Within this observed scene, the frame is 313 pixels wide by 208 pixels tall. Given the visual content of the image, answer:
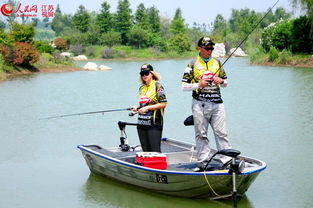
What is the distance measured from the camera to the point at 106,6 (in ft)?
247

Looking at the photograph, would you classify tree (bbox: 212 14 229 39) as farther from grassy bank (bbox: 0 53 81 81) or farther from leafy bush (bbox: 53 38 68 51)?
grassy bank (bbox: 0 53 81 81)

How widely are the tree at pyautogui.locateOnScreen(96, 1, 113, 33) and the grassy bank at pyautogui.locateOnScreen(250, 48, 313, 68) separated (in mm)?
38948

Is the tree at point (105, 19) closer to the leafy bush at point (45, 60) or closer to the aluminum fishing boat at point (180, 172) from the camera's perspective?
the leafy bush at point (45, 60)

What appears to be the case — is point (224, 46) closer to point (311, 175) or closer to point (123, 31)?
point (123, 31)

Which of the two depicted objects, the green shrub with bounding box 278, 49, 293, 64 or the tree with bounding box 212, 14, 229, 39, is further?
the tree with bounding box 212, 14, 229, 39

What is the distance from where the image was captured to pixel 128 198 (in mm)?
7945

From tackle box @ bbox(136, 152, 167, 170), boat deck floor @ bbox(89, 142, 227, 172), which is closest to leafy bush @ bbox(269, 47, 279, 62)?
boat deck floor @ bbox(89, 142, 227, 172)

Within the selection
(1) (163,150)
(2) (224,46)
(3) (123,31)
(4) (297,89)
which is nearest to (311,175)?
(1) (163,150)

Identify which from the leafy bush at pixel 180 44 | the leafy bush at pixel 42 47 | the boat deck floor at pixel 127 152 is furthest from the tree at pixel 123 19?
the boat deck floor at pixel 127 152

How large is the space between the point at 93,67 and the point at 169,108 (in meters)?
22.5

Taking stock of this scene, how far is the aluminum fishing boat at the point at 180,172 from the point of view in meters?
6.86

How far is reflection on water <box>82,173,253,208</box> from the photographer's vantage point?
24.2ft

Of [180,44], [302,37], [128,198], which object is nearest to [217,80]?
[128,198]

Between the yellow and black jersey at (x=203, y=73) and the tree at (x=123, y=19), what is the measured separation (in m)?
66.0
